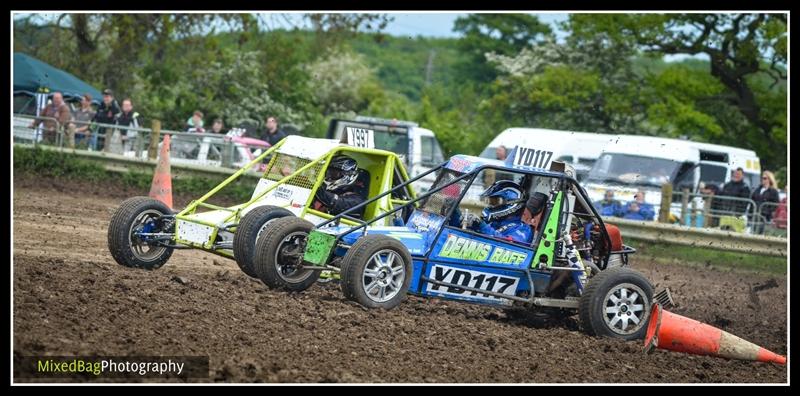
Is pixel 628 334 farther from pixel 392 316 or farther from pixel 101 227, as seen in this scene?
pixel 101 227

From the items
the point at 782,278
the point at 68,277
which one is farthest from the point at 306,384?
the point at 782,278

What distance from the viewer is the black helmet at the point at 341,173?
37.9 feet

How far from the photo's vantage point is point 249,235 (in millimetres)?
10180

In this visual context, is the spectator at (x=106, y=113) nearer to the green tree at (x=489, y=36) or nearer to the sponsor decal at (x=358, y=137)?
the sponsor decal at (x=358, y=137)

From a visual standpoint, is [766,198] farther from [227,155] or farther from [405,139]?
[227,155]

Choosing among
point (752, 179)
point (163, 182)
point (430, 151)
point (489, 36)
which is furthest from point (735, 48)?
point (489, 36)

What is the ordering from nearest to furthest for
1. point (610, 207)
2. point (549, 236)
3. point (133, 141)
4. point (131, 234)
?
point (549, 236), point (131, 234), point (610, 207), point (133, 141)

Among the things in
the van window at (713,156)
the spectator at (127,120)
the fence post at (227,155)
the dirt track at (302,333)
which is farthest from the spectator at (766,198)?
the spectator at (127,120)

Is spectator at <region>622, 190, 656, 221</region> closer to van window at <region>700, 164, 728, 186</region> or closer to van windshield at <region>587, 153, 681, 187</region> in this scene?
van windshield at <region>587, 153, 681, 187</region>

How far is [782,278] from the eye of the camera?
652 inches

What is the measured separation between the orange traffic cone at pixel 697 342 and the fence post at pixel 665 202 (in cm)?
874

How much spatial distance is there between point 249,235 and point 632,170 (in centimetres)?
1197

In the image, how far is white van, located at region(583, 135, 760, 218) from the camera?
67.7 ft
